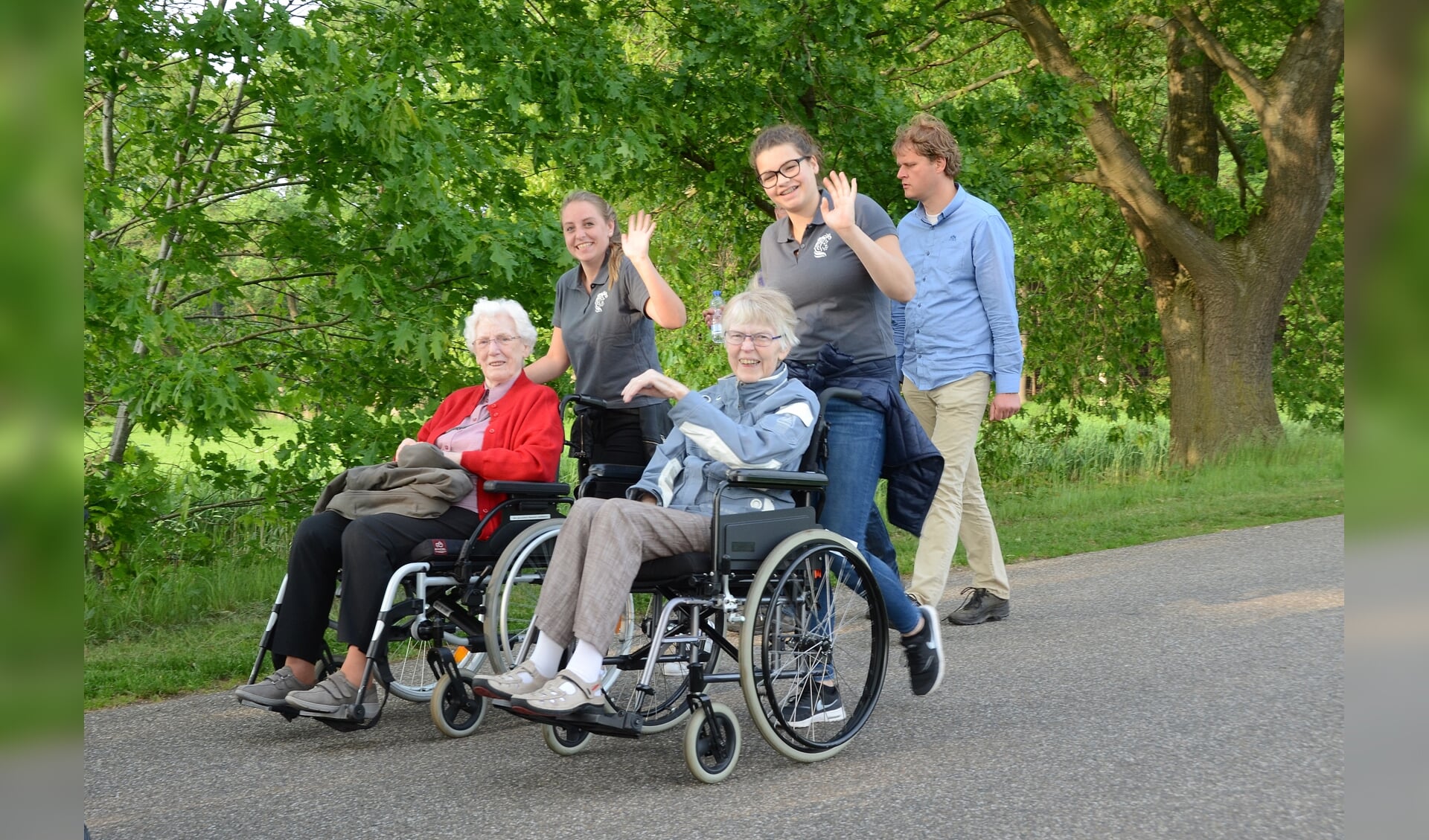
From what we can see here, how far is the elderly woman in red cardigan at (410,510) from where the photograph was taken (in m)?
4.29

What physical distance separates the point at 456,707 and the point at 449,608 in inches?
13.6

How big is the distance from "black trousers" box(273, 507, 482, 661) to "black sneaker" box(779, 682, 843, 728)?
4.13 feet

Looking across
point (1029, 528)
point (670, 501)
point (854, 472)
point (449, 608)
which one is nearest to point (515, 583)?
point (449, 608)

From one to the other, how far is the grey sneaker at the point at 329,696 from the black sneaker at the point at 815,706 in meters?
1.33

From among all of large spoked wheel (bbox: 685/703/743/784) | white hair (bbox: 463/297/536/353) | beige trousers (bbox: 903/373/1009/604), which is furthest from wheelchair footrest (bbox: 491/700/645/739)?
beige trousers (bbox: 903/373/1009/604)

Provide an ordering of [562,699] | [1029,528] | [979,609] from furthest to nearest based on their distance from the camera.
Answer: [1029,528] → [979,609] → [562,699]

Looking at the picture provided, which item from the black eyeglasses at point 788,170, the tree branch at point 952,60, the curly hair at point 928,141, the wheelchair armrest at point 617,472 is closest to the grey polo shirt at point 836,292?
Result: the black eyeglasses at point 788,170

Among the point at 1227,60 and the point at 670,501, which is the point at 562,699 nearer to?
the point at 670,501

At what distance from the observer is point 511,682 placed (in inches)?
147

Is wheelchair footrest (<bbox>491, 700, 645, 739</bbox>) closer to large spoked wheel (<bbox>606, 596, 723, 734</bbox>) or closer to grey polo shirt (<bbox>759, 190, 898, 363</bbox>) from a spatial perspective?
large spoked wheel (<bbox>606, 596, 723, 734</bbox>)

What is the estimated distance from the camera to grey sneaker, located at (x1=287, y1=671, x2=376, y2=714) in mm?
4148

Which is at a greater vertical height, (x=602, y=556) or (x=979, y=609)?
(x=602, y=556)
